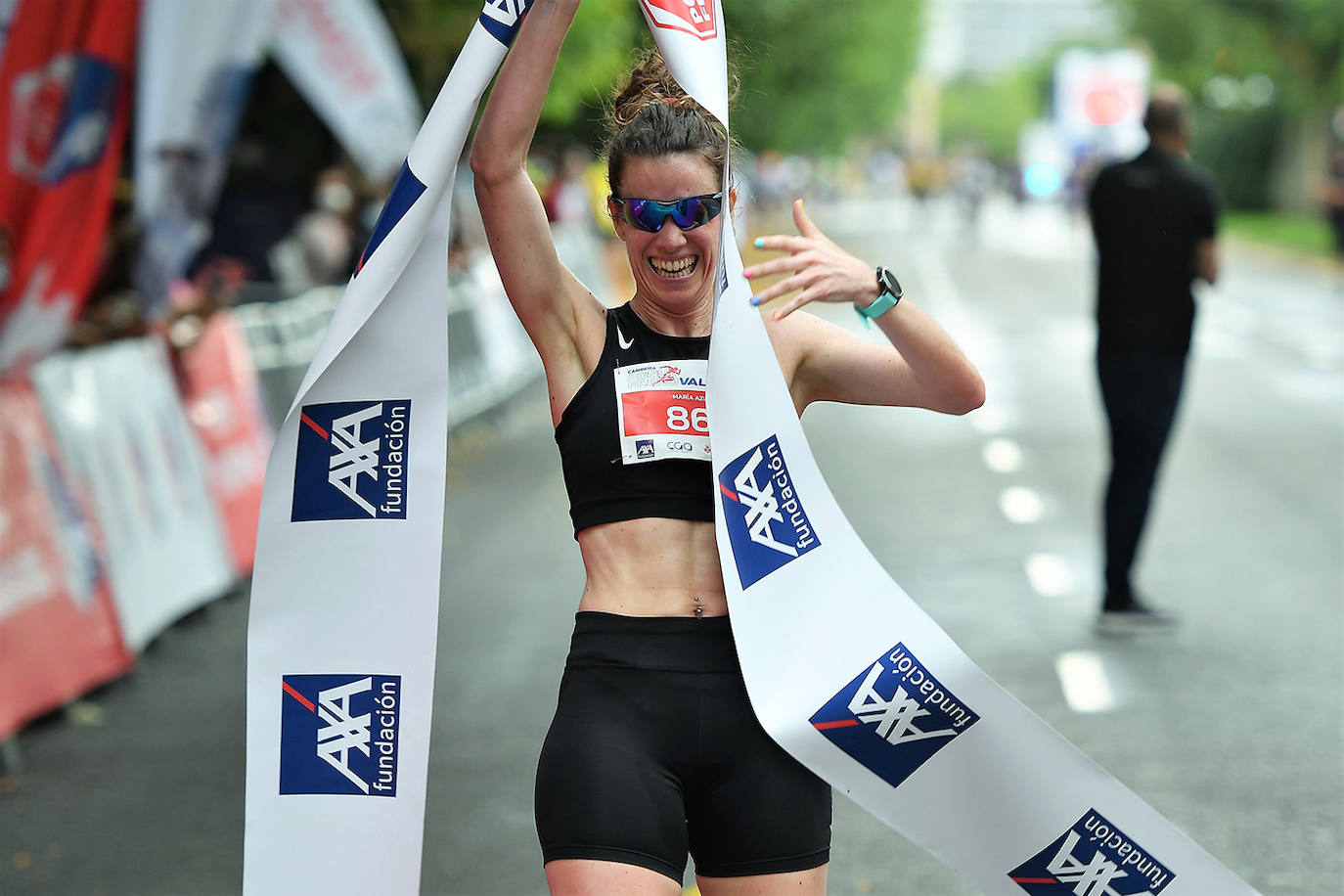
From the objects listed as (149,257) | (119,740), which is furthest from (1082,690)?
(149,257)

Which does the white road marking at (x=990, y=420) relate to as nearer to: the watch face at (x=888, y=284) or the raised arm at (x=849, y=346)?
the raised arm at (x=849, y=346)

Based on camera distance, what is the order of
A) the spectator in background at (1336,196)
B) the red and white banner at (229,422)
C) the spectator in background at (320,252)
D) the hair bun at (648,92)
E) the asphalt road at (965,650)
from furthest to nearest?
the spectator in background at (1336,196), the spectator in background at (320,252), the red and white banner at (229,422), the asphalt road at (965,650), the hair bun at (648,92)

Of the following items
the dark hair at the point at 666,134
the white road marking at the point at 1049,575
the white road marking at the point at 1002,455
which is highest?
the dark hair at the point at 666,134

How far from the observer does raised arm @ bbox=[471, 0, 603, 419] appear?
2.97 meters

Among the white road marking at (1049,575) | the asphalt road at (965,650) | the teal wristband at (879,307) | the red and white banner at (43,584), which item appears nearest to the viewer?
the teal wristband at (879,307)

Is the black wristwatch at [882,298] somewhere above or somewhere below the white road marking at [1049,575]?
above

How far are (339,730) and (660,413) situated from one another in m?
0.84

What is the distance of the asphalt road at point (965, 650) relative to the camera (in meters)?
5.48

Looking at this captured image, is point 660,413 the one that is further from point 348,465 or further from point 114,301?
point 114,301

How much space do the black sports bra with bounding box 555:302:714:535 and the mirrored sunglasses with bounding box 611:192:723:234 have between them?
0.81 ft

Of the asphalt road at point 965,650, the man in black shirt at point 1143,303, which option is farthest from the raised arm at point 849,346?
the man in black shirt at point 1143,303

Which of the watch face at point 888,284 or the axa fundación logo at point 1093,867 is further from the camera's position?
the axa fundación logo at point 1093,867

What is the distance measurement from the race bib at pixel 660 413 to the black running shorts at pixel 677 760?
0.95 ft

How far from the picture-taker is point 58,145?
28.0ft
